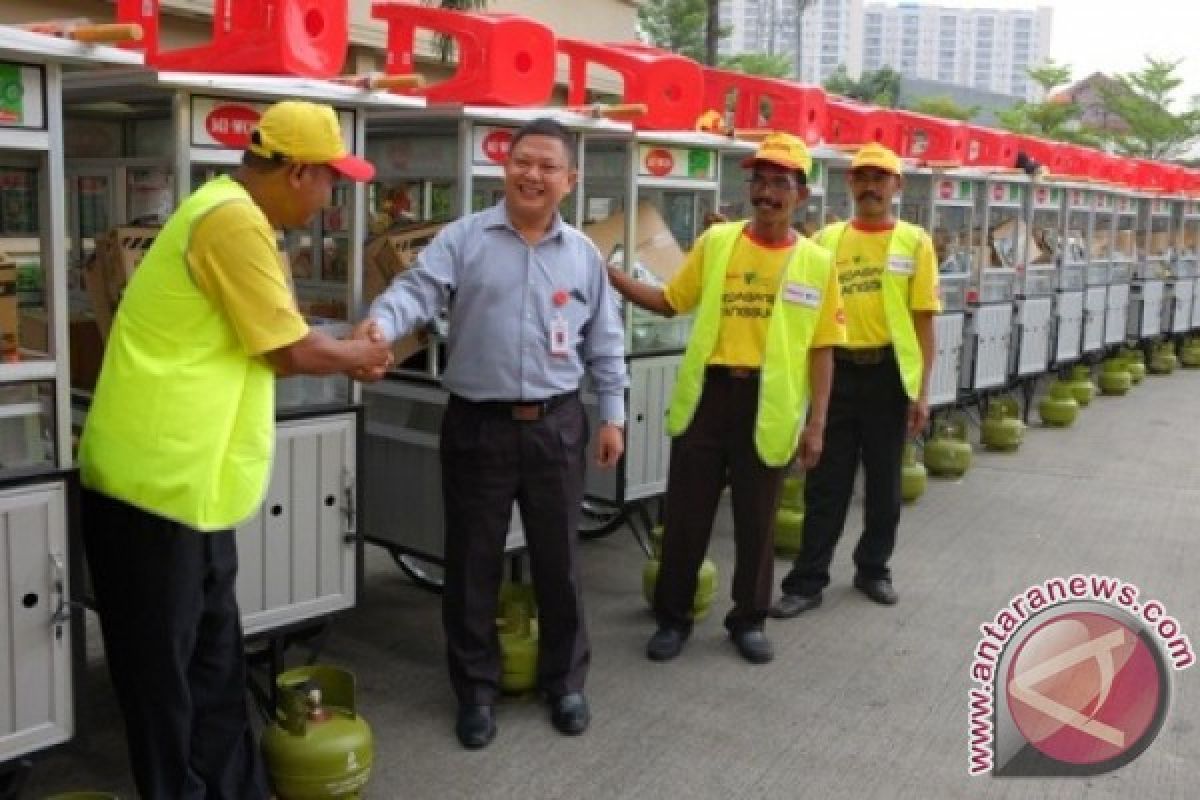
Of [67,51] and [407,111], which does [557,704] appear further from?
[67,51]

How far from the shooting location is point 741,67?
34250 mm

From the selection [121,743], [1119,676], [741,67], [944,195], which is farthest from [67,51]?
[741,67]

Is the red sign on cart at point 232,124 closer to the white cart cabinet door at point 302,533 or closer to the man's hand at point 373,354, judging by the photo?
the man's hand at point 373,354

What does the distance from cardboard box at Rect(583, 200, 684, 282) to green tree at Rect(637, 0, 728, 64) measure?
83.3 feet

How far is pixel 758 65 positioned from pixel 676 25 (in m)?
4.12

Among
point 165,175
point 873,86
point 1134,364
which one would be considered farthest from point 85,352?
point 873,86

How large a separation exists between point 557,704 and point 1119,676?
6.01ft

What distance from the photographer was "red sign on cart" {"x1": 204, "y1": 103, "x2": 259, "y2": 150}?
3.42 m

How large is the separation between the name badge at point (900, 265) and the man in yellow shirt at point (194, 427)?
8.88 ft

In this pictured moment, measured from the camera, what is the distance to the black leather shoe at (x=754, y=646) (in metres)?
4.50

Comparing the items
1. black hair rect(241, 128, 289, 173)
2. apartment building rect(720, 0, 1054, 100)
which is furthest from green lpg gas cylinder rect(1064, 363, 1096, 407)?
apartment building rect(720, 0, 1054, 100)

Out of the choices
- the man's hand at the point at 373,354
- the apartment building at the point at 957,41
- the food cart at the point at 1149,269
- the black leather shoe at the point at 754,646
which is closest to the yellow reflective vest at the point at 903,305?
the black leather shoe at the point at 754,646

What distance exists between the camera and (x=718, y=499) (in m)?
4.45

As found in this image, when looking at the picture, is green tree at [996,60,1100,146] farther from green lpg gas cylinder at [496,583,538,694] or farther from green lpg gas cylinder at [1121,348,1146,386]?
green lpg gas cylinder at [496,583,538,694]
